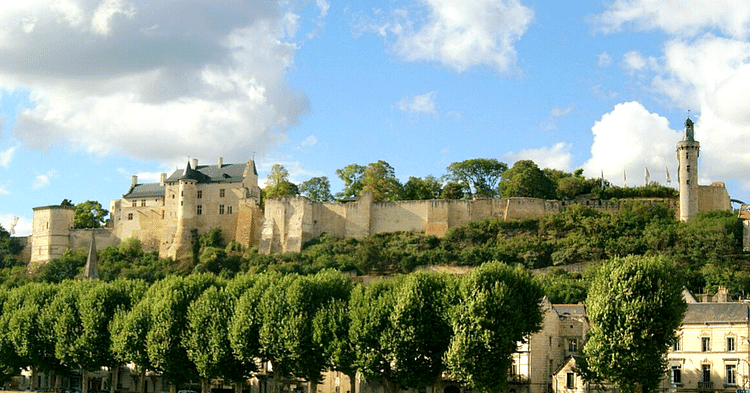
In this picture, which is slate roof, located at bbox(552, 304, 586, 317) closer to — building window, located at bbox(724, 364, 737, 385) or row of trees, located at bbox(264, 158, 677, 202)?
building window, located at bbox(724, 364, 737, 385)

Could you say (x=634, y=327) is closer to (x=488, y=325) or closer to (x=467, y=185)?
(x=488, y=325)

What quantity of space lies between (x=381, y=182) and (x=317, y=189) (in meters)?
9.21

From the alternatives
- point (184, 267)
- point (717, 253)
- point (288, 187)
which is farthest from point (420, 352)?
point (288, 187)

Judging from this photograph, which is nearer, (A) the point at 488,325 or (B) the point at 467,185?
(A) the point at 488,325

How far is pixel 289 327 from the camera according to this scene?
52.8 m

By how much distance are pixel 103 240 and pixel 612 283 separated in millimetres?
65565

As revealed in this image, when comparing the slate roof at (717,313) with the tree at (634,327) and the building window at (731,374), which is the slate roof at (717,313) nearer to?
the building window at (731,374)

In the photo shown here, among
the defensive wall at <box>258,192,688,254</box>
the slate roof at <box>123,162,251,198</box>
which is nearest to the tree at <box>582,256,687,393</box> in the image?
the defensive wall at <box>258,192,688,254</box>

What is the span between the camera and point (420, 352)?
164 feet

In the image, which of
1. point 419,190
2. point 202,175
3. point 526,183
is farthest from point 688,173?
point 202,175

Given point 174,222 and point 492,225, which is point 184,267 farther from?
point 492,225

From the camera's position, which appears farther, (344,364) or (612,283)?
(344,364)

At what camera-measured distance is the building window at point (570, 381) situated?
179ft

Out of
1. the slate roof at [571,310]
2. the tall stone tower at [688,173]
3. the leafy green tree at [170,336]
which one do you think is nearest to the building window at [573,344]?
the slate roof at [571,310]
